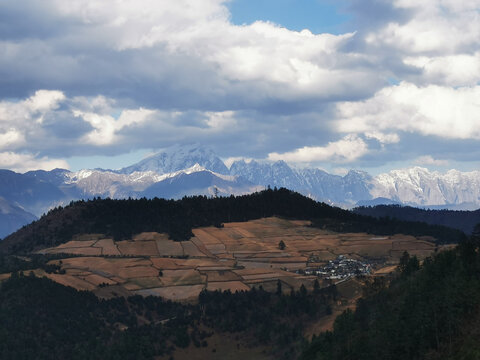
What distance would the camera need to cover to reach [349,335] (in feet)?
551

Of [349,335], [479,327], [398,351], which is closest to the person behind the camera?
[479,327]

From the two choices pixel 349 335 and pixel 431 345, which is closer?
pixel 431 345

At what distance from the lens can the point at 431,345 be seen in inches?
5340

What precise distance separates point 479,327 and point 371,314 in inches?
2160

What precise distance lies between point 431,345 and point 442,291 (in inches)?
610

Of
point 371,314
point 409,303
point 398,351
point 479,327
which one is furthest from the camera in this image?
point 371,314

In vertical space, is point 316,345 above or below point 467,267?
below

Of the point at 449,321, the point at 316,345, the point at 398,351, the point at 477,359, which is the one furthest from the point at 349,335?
the point at 477,359

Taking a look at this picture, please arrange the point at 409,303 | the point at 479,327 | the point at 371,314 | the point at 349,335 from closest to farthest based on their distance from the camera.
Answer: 1. the point at 479,327
2. the point at 409,303
3. the point at 349,335
4. the point at 371,314

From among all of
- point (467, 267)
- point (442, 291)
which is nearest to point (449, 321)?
point (442, 291)

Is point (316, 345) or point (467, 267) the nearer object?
point (467, 267)

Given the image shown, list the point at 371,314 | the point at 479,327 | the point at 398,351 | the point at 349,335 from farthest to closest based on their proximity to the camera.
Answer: the point at 371,314 < the point at 349,335 < the point at 398,351 < the point at 479,327

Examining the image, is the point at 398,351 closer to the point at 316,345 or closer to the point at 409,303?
the point at 409,303

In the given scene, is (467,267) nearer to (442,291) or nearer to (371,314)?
(442,291)
